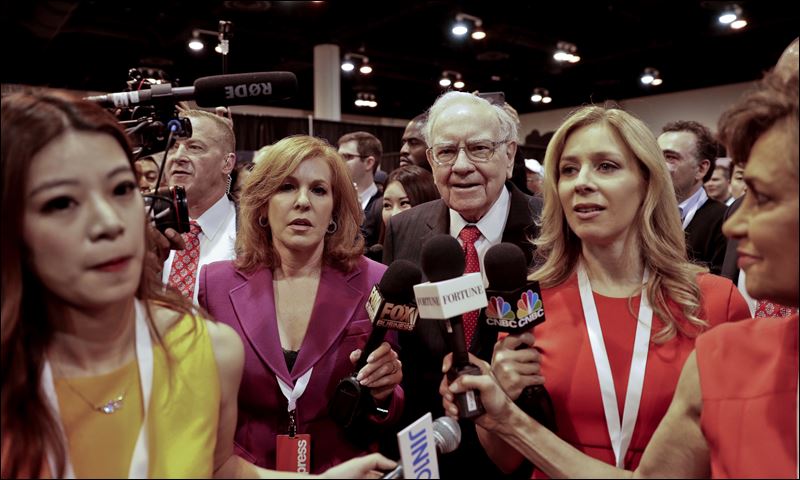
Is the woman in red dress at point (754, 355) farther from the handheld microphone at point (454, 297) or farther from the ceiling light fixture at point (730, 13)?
the ceiling light fixture at point (730, 13)

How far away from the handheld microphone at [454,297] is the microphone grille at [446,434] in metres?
0.12

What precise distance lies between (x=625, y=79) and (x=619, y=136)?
13.3 meters

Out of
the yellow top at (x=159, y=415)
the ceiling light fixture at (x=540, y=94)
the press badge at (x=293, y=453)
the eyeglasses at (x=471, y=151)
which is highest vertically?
the ceiling light fixture at (x=540, y=94)

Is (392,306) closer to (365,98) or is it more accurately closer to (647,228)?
(647,228)

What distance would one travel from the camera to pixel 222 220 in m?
3.18

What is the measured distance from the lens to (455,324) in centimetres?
148

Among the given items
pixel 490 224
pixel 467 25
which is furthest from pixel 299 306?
pixel 467 25

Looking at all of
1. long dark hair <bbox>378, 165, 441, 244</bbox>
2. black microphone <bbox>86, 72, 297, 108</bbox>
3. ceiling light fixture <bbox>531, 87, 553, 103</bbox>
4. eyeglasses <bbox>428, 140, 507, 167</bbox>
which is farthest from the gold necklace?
ceiling light fixture <bbox>531, 87, 553, 103</bbox>

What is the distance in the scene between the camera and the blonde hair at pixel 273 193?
7.91ft

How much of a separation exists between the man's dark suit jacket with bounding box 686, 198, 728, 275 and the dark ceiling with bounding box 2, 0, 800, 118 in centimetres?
553

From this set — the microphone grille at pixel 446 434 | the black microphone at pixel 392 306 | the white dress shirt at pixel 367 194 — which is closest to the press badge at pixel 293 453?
the black microphone at pixel 392 306

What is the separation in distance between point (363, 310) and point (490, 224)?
623 mm

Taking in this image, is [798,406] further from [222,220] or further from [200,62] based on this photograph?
[200,62]

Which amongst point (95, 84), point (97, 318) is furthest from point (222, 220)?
point (95, 84)
